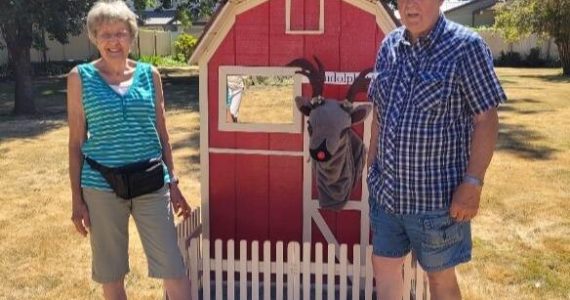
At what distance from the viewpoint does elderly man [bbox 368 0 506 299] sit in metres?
2.43

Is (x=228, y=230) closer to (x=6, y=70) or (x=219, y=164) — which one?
(x=219, y=164)

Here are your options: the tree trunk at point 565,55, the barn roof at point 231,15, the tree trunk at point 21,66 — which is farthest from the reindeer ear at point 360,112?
the tree trunk at point 565,55

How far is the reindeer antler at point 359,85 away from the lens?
3807mm

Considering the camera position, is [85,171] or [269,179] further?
[269,179]

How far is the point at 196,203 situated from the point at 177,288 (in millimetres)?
3512

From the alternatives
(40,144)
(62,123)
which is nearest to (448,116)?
(40,144)

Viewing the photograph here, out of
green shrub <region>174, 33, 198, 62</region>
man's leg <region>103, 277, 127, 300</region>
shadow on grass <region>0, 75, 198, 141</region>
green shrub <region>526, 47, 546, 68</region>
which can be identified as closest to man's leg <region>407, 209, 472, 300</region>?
man's leg <region>103, 277, 127, 300</region>

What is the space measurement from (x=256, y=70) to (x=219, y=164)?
686 mm

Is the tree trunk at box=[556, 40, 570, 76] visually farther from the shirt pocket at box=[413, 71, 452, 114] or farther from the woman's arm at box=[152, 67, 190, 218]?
the shirt pocket at box=[413, 71, 452, 114]

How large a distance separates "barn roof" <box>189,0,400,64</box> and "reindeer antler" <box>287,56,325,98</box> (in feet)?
1.48

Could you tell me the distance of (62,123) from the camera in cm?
1223

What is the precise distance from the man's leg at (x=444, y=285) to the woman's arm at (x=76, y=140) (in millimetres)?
1665

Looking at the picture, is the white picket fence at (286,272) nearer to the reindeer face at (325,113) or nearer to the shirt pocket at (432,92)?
the reindeer face at (325,113)

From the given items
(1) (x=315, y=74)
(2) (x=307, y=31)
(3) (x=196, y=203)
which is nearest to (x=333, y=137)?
(1) (x=315, y=74)
